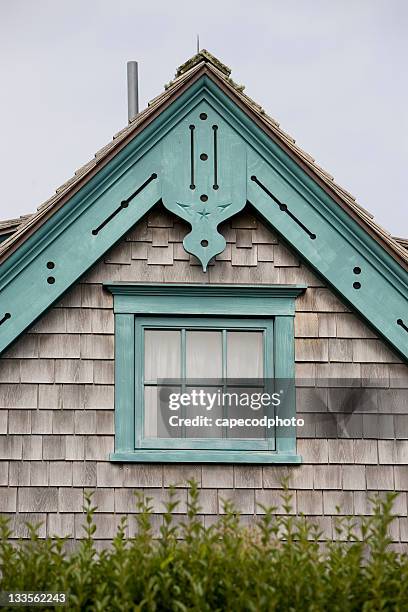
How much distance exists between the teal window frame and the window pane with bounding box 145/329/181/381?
0.23ft

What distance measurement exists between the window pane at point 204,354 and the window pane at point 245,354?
0.08 meters

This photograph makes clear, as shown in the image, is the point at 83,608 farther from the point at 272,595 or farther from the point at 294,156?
the point at 294,156

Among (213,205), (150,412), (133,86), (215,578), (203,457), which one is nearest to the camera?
(215,578)

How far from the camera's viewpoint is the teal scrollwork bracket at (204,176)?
10.7 meters

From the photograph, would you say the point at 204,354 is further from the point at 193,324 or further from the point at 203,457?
the point at 203,457

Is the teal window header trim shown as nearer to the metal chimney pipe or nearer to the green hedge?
the green hedge

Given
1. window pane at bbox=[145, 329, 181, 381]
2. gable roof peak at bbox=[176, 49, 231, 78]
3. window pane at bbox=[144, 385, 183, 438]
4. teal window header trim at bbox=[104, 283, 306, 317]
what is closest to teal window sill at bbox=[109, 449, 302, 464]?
window pane at bbox=[144, 385, 183, 438]

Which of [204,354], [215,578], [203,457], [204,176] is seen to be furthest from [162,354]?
[215,578]

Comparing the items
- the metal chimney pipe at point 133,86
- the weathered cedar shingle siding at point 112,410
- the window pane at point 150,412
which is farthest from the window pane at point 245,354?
the metal chimney pipe at point 133,86

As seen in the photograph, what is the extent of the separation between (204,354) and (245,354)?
12.4 inches

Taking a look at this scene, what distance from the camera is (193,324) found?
10.8m

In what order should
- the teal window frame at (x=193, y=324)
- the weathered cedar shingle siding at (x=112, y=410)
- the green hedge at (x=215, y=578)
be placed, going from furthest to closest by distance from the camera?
the teal window frame at (x=193, y=324)
the weathered cedar shingle siding at (x=112, y=410)
the green hedge at (x=215, y=578)

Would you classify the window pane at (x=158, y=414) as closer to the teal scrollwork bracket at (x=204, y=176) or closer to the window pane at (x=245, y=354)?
the window pane at (x=245, y=354)

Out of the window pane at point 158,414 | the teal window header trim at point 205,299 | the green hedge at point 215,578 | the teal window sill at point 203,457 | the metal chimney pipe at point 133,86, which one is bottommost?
the green hedge at point 215,578
